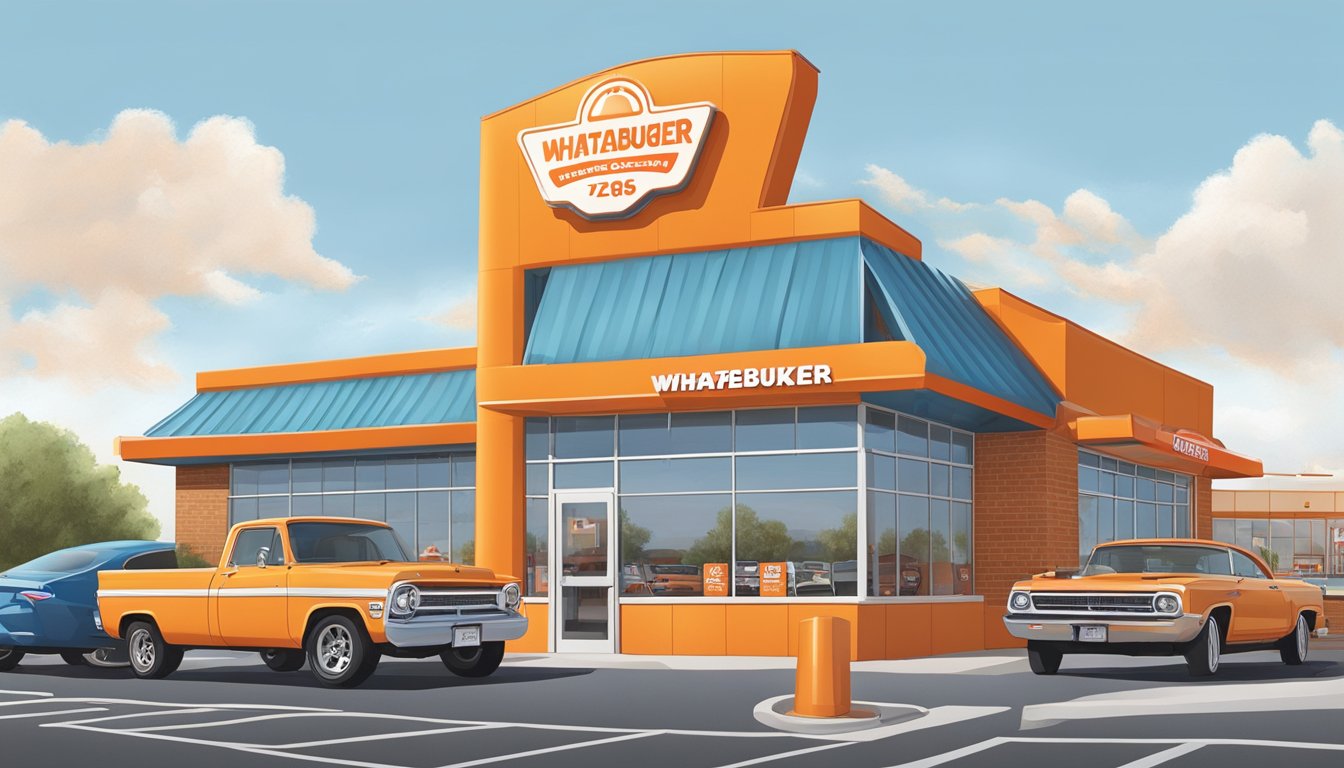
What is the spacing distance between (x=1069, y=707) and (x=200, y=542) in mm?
25178

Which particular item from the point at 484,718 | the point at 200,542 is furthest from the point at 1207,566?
the point at 200,542

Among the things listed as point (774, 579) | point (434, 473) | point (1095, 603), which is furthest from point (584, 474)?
point (1095, 603)

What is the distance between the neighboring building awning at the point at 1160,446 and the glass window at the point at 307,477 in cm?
1568

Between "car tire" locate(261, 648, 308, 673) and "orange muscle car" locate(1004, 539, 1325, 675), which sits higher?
"orange muscle car" locate(1004, 539, 1325, 675)

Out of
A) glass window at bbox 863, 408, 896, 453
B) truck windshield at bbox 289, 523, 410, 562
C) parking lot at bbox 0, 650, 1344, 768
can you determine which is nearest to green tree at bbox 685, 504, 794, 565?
glass window at bbox 863, 408, 896, 453

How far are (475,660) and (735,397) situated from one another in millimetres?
6378

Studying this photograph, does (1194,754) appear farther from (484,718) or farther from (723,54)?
(723,54)

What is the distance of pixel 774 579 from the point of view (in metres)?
23.9

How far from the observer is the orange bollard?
46.2 ft

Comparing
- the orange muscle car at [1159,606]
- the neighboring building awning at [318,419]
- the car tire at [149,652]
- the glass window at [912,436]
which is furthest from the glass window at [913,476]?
the car tire at [149,652]

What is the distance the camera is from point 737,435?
24.4 metres

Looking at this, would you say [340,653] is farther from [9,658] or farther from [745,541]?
[745,541]

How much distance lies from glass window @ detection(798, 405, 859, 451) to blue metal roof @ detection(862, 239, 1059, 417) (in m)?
1.53

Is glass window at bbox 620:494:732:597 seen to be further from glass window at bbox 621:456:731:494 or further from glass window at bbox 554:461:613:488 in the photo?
glass window at bbox 554:461:613:488
